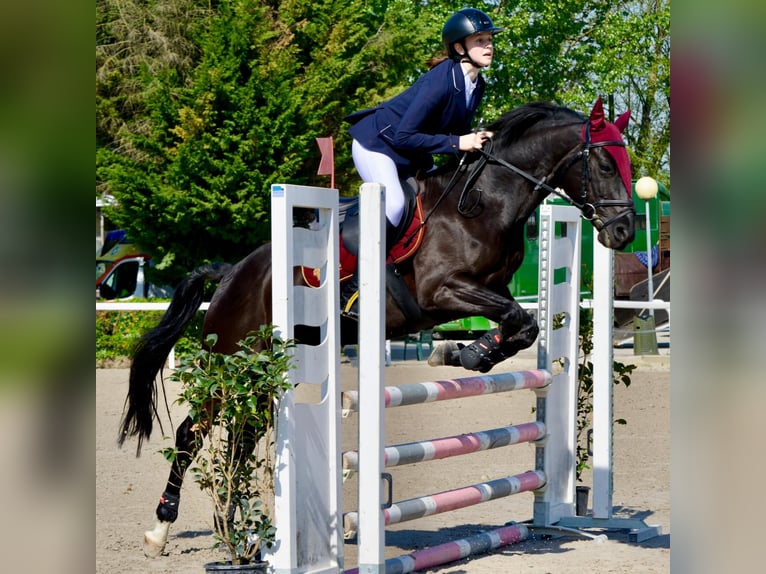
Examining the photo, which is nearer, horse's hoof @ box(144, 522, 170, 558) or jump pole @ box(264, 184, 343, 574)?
jump pole @ box(264, 184, 343, 574)

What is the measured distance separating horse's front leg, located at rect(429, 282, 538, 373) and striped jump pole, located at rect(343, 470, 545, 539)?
20.6 inches

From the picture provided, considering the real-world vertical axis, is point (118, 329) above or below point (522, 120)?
below

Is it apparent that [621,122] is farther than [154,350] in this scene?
No

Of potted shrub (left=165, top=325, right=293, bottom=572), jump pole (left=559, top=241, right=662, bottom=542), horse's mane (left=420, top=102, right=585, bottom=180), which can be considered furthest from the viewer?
jump pole (left=559, top=241, right=662, bottom=542)

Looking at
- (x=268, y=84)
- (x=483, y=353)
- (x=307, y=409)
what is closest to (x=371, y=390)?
(x=307, y=409)

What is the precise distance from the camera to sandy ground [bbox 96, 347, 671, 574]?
4.19 meters

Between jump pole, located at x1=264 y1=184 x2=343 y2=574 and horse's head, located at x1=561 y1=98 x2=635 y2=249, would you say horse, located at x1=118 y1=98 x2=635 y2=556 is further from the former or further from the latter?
jump pole, located at x1=264 y1=184 x2=343 y2=574

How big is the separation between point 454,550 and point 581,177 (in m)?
1.68

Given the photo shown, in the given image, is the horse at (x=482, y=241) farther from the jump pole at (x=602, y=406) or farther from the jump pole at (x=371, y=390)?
the jump pole at (x=371, y=390)

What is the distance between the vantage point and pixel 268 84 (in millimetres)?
15797

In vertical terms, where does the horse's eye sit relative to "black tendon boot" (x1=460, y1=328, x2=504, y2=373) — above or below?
above

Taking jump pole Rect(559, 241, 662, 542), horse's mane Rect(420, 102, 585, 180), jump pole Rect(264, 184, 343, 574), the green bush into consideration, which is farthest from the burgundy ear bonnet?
the green bush

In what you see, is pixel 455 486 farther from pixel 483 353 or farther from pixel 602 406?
pixel 483 353
